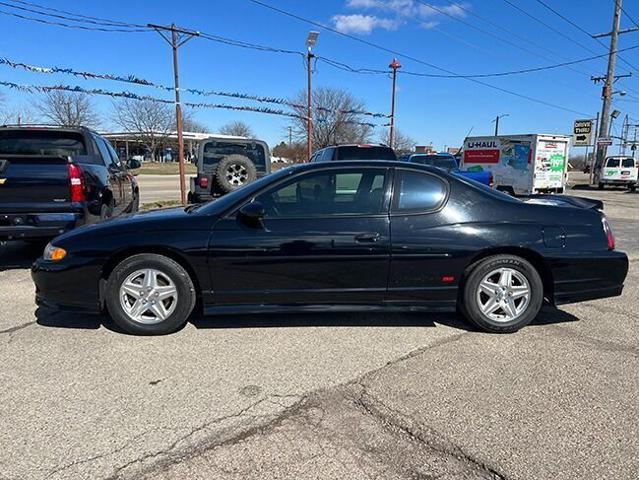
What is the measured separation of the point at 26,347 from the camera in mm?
3598

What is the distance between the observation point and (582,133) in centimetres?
2906

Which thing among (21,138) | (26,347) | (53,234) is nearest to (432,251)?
(26,347)

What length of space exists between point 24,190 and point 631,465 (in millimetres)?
6201

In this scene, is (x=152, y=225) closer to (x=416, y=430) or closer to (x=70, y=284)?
(x=70, y=284)

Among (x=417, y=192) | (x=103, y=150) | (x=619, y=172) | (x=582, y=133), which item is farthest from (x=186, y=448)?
(x=582, y=133)

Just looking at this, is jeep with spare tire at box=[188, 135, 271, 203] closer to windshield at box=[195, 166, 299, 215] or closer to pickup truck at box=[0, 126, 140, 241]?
pickup truck at box=[0, 126, 140, 241]

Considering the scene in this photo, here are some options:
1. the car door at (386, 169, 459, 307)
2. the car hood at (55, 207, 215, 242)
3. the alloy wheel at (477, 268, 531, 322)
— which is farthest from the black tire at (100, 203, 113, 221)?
the alloy wheel at (477, 268, 531, 322)

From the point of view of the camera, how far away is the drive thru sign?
28812mm

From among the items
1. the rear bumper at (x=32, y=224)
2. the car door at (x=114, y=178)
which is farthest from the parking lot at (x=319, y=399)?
the car door at (x=114, y=178)

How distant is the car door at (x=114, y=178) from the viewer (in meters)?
6.82

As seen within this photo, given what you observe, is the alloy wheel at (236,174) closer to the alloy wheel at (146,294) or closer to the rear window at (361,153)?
the rear window at (361,153)

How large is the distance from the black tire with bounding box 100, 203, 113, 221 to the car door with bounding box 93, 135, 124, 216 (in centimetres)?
20

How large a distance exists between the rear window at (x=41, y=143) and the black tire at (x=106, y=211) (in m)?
0.81

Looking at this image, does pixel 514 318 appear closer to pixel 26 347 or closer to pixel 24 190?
pixel 26 347
